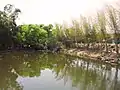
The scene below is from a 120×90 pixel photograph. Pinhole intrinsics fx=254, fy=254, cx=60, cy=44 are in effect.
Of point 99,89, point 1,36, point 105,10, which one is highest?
point 105,10

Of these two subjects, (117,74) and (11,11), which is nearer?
(117,74)

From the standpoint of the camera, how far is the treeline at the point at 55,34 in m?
50.4

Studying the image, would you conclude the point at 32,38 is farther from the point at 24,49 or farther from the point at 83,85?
the point at 83,85

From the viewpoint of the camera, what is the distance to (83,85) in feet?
71.4

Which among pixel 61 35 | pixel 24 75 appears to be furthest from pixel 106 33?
pixel 61 35

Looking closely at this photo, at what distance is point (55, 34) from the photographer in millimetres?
→ 78688

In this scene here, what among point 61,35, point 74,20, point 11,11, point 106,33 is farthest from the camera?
point 61,35

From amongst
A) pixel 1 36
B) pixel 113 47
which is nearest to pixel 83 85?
pixel 113 47

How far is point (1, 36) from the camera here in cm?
6106

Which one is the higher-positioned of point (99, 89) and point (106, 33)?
point (106, 33)

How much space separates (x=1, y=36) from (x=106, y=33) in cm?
2729

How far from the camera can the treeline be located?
50425mm

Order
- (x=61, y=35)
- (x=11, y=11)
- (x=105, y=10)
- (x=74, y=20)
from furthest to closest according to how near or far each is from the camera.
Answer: (x=61, y=35)
(x=11, y=11)
(x=74, y=20)
(x=105, y=10)

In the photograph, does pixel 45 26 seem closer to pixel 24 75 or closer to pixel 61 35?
pixel 61 35
